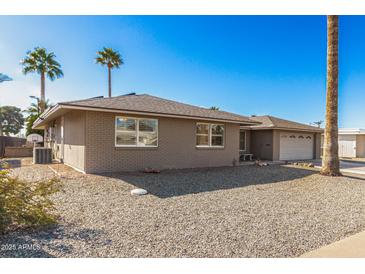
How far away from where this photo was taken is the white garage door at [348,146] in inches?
913

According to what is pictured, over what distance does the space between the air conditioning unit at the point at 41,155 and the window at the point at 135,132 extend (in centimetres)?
600

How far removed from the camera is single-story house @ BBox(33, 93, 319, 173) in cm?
891

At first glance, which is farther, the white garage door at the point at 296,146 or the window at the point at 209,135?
the white garage door at the point at 296,146

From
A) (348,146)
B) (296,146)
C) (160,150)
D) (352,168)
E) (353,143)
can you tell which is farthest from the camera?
(348,146)

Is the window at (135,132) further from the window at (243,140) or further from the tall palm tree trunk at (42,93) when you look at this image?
the tall palm tree trunk at (42,93)

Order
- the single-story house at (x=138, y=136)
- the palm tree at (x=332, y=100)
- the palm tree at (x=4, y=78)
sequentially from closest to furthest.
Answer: the palm tree at (x=4, y=78) → the single-story house at (x=138, y=136) → the palm tree at (x=332, y=100)

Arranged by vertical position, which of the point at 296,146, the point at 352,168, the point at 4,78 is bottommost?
the point at 352,168

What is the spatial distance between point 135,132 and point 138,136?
0.23 m

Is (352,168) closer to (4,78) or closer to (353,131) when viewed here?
(353,131)

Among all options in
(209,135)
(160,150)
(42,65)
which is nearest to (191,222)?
(160,150)

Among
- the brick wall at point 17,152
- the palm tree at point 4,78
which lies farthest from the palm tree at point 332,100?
the brick wall at point 17,152

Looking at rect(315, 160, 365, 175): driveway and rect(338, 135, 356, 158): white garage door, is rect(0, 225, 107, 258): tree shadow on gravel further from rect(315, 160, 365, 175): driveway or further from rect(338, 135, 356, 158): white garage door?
rect(338, 135, 356, 158): white garage door

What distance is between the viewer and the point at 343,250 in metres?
3.09

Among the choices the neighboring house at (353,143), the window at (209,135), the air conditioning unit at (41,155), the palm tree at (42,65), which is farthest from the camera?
the palm tree at (42,65)
